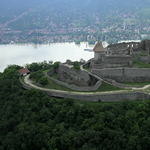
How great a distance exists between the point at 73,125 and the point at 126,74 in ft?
38.2

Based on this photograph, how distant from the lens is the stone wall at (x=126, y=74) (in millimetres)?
27875

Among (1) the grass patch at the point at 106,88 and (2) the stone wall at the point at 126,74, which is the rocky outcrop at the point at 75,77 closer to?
(2) the stone wall at the point at 126,74

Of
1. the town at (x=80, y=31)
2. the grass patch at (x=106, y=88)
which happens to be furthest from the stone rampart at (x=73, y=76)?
the town at (x=80, y=31)

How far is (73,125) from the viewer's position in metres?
21.9

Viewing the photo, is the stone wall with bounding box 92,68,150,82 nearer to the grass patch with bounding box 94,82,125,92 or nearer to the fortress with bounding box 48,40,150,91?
the fortress with bounding box 48,40,150,91

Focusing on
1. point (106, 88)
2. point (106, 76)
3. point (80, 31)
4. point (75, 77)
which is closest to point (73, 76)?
point (75, 77)

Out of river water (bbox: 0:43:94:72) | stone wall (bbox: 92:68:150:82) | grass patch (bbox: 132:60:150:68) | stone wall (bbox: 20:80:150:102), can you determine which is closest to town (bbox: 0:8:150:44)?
river water (bbox: 0:43:94:72)

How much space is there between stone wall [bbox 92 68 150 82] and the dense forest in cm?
631

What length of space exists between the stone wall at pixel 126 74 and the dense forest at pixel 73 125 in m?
6.31

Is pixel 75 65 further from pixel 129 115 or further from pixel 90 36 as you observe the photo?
pixel 90 36

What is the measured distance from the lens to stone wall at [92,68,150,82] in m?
27.9

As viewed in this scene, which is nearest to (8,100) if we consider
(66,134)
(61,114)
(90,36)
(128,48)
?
(61,114)

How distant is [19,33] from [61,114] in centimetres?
15689

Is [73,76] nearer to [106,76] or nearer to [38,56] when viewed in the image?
[106,76]
